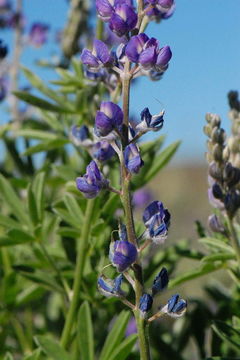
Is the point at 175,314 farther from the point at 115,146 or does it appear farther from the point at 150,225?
the point at 115,146

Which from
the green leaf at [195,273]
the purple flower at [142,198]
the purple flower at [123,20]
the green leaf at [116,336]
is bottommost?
the purple flower at [142,198]

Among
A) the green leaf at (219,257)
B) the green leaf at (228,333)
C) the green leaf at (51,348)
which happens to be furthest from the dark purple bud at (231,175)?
the green leaf at (51,348)

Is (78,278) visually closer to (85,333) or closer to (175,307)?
(85,333)

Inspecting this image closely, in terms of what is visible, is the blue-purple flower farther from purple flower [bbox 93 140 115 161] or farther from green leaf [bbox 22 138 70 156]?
green leaf [bbox 22 138 70 156]

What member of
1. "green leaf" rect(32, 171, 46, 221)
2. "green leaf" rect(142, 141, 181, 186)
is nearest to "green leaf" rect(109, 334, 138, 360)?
"green leaf" rect(32, 171, 46, 221)

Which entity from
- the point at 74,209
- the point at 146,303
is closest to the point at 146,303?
the point at 146,303

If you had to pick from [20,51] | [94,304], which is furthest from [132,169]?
[20,51]

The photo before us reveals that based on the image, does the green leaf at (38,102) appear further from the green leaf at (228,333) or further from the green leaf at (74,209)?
the green leaf at (228,333)
